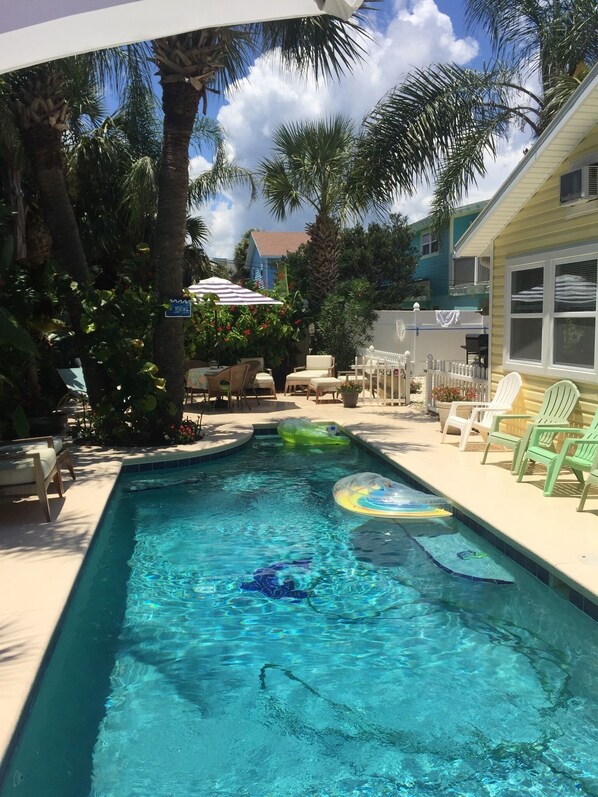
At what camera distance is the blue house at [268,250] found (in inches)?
1437

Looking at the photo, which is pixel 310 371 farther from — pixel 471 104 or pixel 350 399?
pixel 471 104

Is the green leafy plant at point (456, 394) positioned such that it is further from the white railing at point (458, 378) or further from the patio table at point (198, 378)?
the patio table at point (198, 378)

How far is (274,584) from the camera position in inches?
242

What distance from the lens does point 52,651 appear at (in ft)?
14.4

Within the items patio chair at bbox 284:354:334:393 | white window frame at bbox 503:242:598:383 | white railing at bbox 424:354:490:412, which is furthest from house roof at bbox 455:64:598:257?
patio chair at bbox 284:354:334:393

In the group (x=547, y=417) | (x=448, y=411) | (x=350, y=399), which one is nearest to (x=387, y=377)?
(x=350, y=399)

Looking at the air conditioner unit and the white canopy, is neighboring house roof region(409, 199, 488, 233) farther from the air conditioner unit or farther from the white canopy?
the white canopy

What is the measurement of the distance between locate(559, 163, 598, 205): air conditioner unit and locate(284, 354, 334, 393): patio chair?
9359mm

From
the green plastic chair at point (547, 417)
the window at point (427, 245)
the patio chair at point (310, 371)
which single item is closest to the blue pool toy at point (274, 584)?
the green plastic chair at point (547, 417)

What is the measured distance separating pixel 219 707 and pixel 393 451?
6.21 m

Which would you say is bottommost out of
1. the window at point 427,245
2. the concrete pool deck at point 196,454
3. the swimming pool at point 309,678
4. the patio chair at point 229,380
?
the swimming pool at point 309,678

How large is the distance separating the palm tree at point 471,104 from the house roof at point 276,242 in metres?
22.6

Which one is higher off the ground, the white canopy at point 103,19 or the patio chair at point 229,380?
the white canopy at point 103,19

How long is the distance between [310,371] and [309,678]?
13.2 metres
